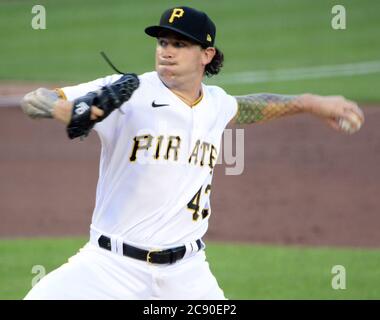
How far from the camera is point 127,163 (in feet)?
17.9

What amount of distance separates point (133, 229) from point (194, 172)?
51cm

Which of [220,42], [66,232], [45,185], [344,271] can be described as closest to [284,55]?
[220,42]

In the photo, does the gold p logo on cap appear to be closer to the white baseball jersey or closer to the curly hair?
the white baseball jersey

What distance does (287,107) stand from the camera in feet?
20.1

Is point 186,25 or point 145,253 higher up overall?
point 186,25

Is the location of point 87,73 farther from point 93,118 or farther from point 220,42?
point 93,118

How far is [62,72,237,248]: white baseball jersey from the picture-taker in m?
5.45

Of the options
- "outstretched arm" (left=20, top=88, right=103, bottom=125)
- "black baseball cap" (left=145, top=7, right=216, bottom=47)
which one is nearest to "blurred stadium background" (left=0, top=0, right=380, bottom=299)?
"black baseball cap" (left=145, top=7, right=216, bottom=47)

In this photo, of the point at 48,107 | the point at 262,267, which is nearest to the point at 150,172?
the point at 48,107

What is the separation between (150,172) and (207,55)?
933mm

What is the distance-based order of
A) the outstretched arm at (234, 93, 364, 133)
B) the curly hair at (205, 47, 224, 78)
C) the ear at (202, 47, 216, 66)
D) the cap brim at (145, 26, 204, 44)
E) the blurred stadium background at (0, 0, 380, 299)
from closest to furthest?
the cap brim at (145, 26, 204, 44) < the outstretched arm at (234, 93, 364, 133) < the ear at (202, 47, 216, 66) < the curly hair at (205, 47, 224, 78) < the blurred stadium background at (0, 0, 380, 299)

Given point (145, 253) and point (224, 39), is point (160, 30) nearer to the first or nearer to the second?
point (145, 253)

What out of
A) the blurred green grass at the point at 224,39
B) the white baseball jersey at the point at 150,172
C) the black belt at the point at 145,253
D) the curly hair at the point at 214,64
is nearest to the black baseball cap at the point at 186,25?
the white baseball jersey at the point at 150,172

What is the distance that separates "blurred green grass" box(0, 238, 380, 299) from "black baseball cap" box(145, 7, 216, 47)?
3.51 meters
